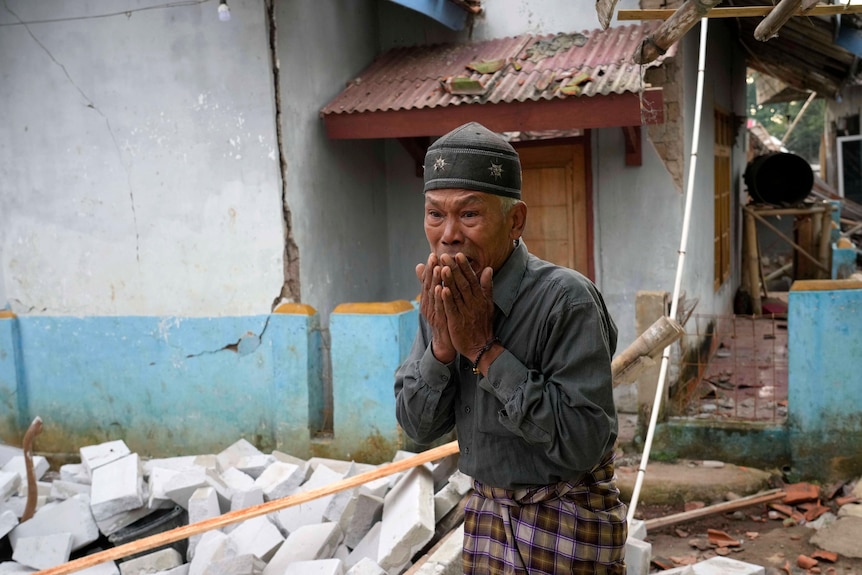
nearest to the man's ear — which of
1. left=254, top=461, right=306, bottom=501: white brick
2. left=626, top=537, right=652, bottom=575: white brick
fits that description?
left=626, top=537, right=652, bottom=575: white brick

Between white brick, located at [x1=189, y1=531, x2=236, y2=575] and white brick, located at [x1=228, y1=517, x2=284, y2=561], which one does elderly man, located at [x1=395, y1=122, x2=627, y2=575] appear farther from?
white brick, located at [x1=228, y1=517, x2=284, y2=561]

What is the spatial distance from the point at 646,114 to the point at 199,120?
3.64m

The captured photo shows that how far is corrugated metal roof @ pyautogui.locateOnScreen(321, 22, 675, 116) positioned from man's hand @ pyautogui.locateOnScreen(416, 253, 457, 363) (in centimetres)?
404

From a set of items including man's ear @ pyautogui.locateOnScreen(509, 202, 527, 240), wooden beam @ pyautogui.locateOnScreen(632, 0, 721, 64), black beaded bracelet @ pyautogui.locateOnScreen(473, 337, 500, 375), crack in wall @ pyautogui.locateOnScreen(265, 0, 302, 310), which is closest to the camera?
black beaded bracelet @ pyautogui.locateOnScreen(473, 337, 500, 375)

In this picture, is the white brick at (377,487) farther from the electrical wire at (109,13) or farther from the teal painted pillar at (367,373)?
the electrical wire at (109,13)

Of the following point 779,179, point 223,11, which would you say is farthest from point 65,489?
point 779,179

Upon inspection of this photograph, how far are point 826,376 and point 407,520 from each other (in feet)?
10.5

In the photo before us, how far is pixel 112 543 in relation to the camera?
4949mm

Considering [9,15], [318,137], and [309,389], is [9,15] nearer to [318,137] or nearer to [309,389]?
[318,137]

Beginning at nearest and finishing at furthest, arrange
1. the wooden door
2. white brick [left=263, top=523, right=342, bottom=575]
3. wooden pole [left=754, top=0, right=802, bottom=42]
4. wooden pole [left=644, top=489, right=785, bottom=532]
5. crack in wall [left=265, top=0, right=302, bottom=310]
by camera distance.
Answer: wooden pole [left=754, top=0, right=802, bottom=42] → white brick [left=263, top=523, right=342, bottom=575] → wooden pole [left=644, top=489, right=785, bottom=532] → crack in wall [left=265, top=0, right=302, bottom=310] → the wooden door

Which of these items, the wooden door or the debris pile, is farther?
the wooden door

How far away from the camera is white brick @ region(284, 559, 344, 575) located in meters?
3.85

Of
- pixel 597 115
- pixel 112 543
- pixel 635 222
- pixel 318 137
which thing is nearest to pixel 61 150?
pixel 318 137

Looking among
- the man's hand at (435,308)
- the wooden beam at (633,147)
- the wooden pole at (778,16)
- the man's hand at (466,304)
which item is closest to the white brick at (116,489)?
the man's hand at (435,308)
